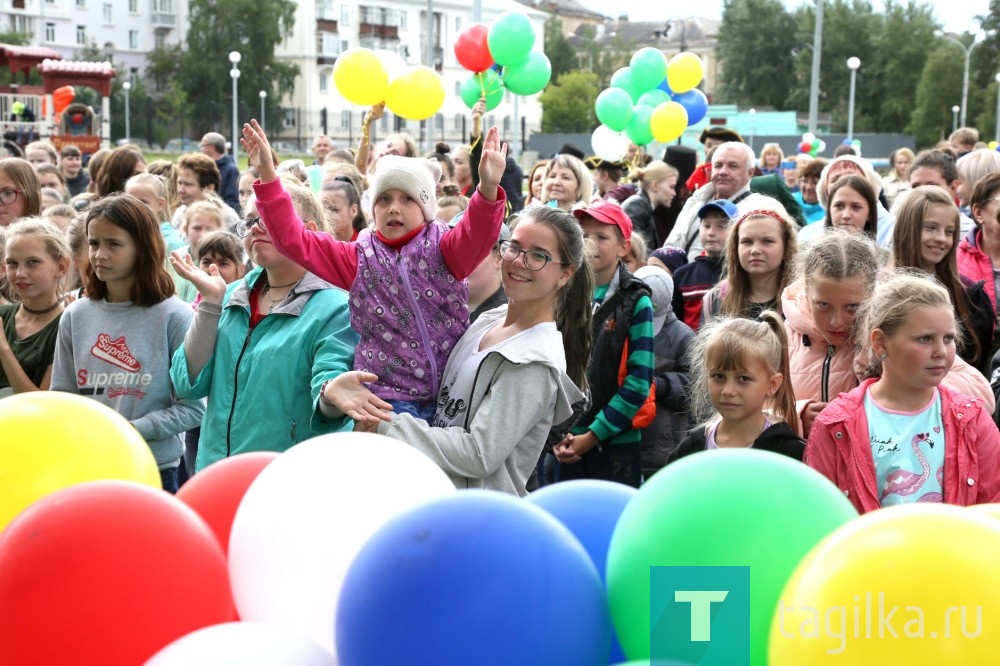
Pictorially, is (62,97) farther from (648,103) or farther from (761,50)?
(761,50)

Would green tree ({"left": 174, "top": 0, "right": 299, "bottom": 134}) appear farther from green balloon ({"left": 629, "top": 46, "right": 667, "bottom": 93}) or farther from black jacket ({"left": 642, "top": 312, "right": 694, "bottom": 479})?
black jacket ({"left": 642, "top": 312, "right": 694, "bottom": 479})

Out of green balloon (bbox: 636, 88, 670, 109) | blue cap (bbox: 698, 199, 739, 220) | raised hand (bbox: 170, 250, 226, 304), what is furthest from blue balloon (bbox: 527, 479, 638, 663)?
green balloon (bbox: 636, 88, 670, 109)

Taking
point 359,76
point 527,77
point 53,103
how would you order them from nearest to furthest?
1. point 359,76
2. point 527,77
3. point 53,103

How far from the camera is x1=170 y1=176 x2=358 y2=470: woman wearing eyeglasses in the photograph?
3695 mm

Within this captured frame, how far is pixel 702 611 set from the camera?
188 centimetres

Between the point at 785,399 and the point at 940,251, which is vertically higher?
the point at 940,251

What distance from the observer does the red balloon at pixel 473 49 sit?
9812 millimetres

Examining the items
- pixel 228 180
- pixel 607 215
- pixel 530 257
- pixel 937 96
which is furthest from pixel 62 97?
pixel 937 96

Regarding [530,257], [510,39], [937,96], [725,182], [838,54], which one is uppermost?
[838,54]

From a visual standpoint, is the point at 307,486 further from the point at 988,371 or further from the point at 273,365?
the point at 988,371

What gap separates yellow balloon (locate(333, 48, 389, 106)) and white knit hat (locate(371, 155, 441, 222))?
5.24 m

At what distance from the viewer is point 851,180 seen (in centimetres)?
573

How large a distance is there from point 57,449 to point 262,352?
3.76ft

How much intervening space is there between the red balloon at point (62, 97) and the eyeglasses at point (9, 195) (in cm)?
2896
